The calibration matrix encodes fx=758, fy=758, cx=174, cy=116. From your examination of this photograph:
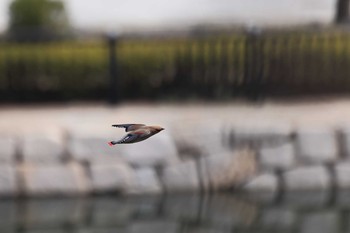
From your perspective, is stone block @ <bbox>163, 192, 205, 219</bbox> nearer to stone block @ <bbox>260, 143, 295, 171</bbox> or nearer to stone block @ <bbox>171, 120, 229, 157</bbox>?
stone block @ <bbox>171, 120, 229, 157</bbox>

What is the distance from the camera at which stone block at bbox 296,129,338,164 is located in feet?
18.9

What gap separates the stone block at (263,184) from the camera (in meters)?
5.78

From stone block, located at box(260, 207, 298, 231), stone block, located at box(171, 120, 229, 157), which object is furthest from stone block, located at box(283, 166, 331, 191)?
stone block, located at box(171, 120, 229, 157)

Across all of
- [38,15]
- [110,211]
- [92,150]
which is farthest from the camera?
[38,15]

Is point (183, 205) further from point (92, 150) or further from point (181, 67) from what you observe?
point (181, 67)

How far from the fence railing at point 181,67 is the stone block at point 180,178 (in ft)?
3.85

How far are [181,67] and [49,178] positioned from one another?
1.82 m

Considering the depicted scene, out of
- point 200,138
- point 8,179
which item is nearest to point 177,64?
point 200,138

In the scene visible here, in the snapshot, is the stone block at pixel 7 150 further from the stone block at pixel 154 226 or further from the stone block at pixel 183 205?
the stone block at pixel 183 205

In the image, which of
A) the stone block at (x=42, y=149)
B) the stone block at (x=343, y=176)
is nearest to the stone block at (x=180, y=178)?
the stone block at (x=42, y=149)

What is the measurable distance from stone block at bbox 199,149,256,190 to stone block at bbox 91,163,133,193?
583mm

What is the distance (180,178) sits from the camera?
5715 millimetres

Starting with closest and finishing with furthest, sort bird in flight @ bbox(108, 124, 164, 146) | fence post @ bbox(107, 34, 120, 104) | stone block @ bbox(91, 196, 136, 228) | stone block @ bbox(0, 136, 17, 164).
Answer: bird in flight @ bbox(108, 124, 164, 146) < stone block @ bbox(91, 196, 136, 228) < stone block @ bbox(0, 136, 17, 164) < fence post @ bbox(107, 34, 120, 104)

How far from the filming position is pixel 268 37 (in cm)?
673
